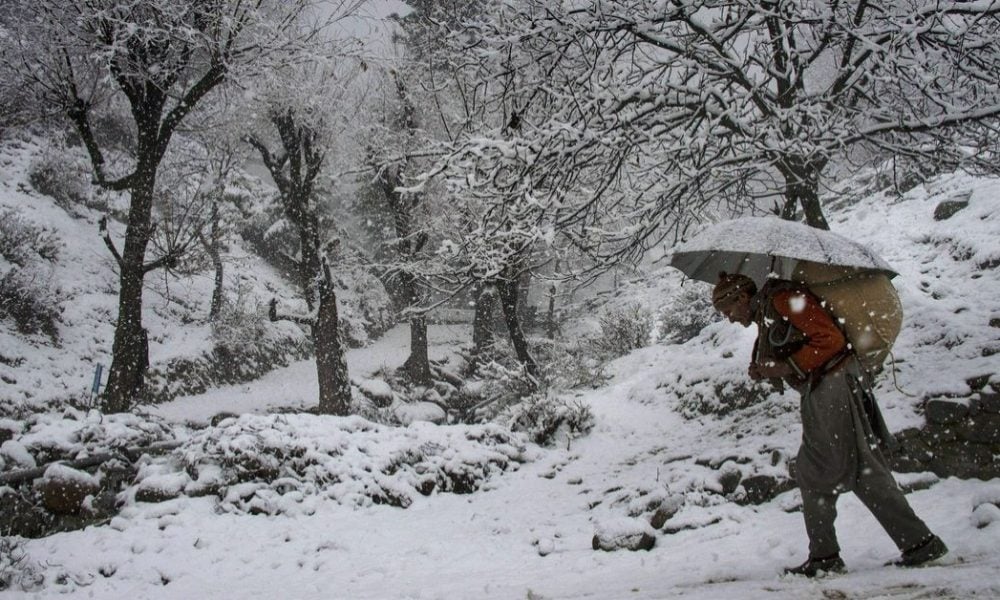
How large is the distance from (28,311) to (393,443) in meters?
10.6

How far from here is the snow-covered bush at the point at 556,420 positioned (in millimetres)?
8656

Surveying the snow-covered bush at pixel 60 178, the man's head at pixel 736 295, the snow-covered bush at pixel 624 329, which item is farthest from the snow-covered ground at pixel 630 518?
the snow-covered bush at pixel 60 178

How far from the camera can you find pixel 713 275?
3996mm

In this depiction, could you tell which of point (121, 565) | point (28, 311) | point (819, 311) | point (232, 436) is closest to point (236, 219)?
point (28, 311)

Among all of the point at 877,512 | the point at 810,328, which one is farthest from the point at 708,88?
the point at 877,512

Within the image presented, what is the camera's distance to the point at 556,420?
8711 millimetres

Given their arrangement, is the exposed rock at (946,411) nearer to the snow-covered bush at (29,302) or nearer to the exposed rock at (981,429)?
the exposed rock at (981,429)

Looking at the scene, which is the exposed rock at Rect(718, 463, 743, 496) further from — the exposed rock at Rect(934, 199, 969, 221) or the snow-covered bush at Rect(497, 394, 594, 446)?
the exposed rock at Rect(934, 199, 969, 221)

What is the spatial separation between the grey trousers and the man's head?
96 cm

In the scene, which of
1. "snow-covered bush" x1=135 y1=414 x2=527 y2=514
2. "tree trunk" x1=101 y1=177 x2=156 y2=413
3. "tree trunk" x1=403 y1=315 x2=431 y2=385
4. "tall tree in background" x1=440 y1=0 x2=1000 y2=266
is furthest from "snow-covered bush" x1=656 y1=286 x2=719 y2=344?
"tree trunk" x1=101 y1=177 x2=156 y2=413

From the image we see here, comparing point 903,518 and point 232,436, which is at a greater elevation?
point 232,436

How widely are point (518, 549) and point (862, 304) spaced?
Answer: 355 cm

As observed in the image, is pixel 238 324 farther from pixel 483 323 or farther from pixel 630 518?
pixel 630 518

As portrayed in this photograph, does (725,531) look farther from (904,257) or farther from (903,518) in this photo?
(904,257)
